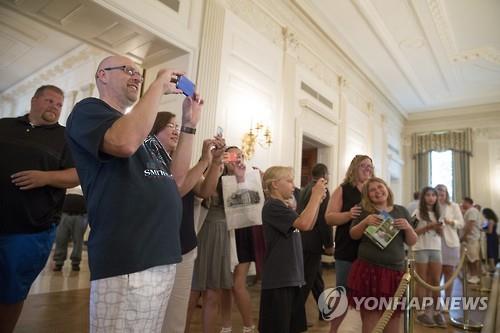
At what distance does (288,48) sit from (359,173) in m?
4.26

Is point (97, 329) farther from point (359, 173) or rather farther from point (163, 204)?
point (359, 173)

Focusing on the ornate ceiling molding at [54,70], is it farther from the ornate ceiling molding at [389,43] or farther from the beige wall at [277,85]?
the ornate ceiling molding at [389,43]

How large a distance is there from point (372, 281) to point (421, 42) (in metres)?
7.30

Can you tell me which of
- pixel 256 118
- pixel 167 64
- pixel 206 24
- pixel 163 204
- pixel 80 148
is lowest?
pixel 163 204

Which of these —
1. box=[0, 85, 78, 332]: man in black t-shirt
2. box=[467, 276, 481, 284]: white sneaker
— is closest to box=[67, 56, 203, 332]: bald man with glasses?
box=[0, 85, 78, 332]: man in black t-shirt

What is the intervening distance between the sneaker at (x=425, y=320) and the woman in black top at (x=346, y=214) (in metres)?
1.52

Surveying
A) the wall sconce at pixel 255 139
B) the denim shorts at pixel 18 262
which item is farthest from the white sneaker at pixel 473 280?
the denim shorts at pixel 18 262

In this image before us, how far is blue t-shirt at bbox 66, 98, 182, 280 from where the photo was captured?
1.03m

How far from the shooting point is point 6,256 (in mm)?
1699

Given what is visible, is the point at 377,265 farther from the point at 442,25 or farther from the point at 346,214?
the point at 442,25

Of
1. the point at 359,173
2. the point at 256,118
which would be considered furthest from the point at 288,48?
the point at 359,173

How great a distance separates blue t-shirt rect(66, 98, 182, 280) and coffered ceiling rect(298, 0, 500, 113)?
20.0 feet

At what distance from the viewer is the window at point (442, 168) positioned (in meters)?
11.5

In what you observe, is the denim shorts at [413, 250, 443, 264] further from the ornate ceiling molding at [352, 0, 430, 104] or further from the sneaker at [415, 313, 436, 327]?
the ornate ceiling molding at [352, 0, 430, 104]
